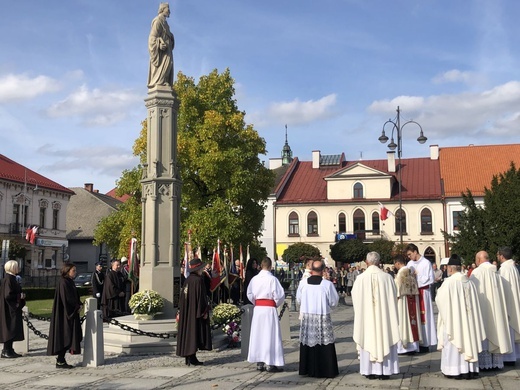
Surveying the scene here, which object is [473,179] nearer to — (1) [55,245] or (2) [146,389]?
(1) [55,245]

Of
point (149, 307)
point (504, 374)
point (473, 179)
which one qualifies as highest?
point (473, 179)

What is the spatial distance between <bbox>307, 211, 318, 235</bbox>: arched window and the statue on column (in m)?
40.3

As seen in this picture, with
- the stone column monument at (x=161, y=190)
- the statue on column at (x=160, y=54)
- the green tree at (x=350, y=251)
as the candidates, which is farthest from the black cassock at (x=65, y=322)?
the green tree at (x=350, y=251)

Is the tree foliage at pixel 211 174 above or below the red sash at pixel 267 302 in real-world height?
above

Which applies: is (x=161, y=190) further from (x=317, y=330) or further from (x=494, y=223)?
(x=494, y=223)

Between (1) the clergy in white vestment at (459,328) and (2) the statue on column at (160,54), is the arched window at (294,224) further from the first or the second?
(1) the clergy in white vestment at (459,328)

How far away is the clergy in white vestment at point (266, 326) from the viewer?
9461mm

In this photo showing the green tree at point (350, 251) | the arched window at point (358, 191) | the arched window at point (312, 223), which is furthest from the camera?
the arched window at point (312, 223)

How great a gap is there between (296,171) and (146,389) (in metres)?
50.3

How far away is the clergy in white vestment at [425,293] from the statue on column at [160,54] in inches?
274

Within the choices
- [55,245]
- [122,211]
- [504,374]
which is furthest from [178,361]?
[55,245]

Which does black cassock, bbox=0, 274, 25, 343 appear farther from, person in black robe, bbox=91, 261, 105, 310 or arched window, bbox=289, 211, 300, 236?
arched window, bbox=289, 211, 300, 236

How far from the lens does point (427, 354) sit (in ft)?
37.7

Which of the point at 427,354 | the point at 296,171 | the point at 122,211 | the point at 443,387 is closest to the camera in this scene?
the point at 443,387
